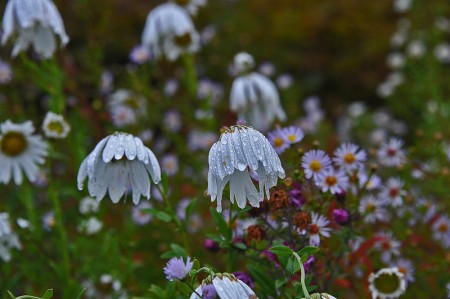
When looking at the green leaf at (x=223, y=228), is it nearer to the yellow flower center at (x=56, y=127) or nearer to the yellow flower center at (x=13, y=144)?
the yellow flower center at (x=56, y=127)

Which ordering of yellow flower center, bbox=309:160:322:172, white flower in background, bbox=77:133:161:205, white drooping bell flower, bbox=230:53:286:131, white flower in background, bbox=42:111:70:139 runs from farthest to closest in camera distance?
white drooping bell flower, bbox=230:53:286:131
white flower in background, bbox=42:111:70:139
yellow flower center, bbox=309:160:322:172
white flower in background, bbox=77:133:161:205

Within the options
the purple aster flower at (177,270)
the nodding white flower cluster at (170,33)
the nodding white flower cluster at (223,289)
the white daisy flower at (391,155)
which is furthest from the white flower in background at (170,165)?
the nodding white flower cluster at (223,289)

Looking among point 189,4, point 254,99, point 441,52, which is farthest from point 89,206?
point 441,52

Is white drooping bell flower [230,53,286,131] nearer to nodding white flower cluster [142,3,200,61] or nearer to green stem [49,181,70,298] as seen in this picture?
nodding white flower cluster [142,3,200,61]

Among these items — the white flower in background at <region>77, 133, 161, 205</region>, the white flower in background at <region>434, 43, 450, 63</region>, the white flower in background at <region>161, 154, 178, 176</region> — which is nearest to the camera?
the white flower in background at <region>77, 133, 161, 205</region>

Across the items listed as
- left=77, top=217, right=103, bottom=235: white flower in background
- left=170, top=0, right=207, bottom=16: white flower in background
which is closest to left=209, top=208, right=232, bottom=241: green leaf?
left=77, top=217, right=103, bottom=235: white flower in background

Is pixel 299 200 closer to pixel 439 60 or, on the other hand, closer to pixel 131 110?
pixel 131 110

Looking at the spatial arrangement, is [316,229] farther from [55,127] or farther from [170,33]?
[170,33]
